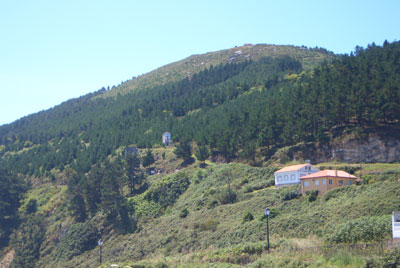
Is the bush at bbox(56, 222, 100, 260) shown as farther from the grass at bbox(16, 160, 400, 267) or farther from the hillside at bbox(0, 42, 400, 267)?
the grass at bbox(16, 160, 400, 267)

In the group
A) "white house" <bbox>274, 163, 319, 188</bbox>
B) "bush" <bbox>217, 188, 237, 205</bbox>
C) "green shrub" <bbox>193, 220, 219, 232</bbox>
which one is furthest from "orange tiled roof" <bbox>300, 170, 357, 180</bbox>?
"green shrub" <bbox>193, 220, 219, 232</bbox>

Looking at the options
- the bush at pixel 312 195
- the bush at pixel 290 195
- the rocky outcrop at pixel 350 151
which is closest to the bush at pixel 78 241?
the rocky outcrop at pixel 350 151

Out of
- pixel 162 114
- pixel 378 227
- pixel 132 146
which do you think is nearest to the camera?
pixel 378 227

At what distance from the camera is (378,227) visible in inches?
1217

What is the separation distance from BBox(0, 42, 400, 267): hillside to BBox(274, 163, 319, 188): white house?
5.46ft

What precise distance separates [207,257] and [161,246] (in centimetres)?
1646

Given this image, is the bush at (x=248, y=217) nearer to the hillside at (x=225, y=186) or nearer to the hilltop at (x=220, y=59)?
the hillside at (x=225, y=186)

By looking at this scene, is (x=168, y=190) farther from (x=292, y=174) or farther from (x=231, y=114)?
(x=231, y=114)

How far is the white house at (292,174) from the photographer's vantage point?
180ft

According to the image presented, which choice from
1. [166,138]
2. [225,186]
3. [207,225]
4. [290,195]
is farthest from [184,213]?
[166,138]

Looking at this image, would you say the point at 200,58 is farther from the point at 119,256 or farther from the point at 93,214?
the point at 119,256

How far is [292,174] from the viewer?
5528 centimetres

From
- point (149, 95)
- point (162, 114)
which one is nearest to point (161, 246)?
point (162, 114)

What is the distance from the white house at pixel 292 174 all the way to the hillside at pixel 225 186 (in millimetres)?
1664
